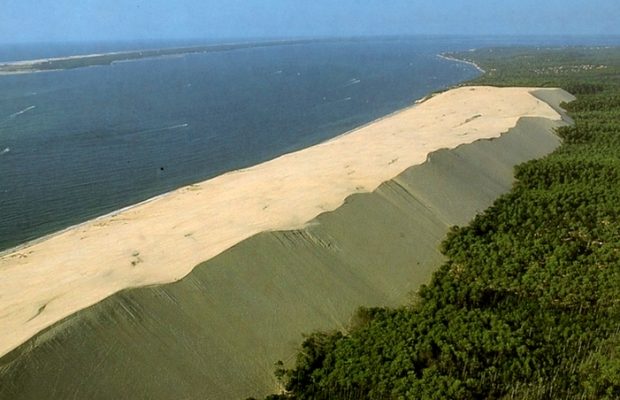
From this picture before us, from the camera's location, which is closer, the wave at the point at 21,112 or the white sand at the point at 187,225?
the white sand at the point at 187,225

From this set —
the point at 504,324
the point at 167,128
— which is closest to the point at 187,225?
the point at 504,324

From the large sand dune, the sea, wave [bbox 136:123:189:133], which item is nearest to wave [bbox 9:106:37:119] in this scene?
the sea

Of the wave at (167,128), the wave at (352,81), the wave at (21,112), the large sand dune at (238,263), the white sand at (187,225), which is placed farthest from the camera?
the wave at (352,81)

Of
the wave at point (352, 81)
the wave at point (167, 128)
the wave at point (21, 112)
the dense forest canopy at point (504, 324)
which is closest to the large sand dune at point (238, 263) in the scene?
the dense forest canopy at point (504, 324)

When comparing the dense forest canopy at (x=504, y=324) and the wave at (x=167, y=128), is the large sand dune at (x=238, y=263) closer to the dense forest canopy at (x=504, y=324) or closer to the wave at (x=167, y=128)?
the dense forest canopy at (x=504, y=324)

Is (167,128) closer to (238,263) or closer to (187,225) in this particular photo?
(187,225)

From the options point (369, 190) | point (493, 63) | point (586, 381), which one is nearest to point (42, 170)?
point (369, 190)
